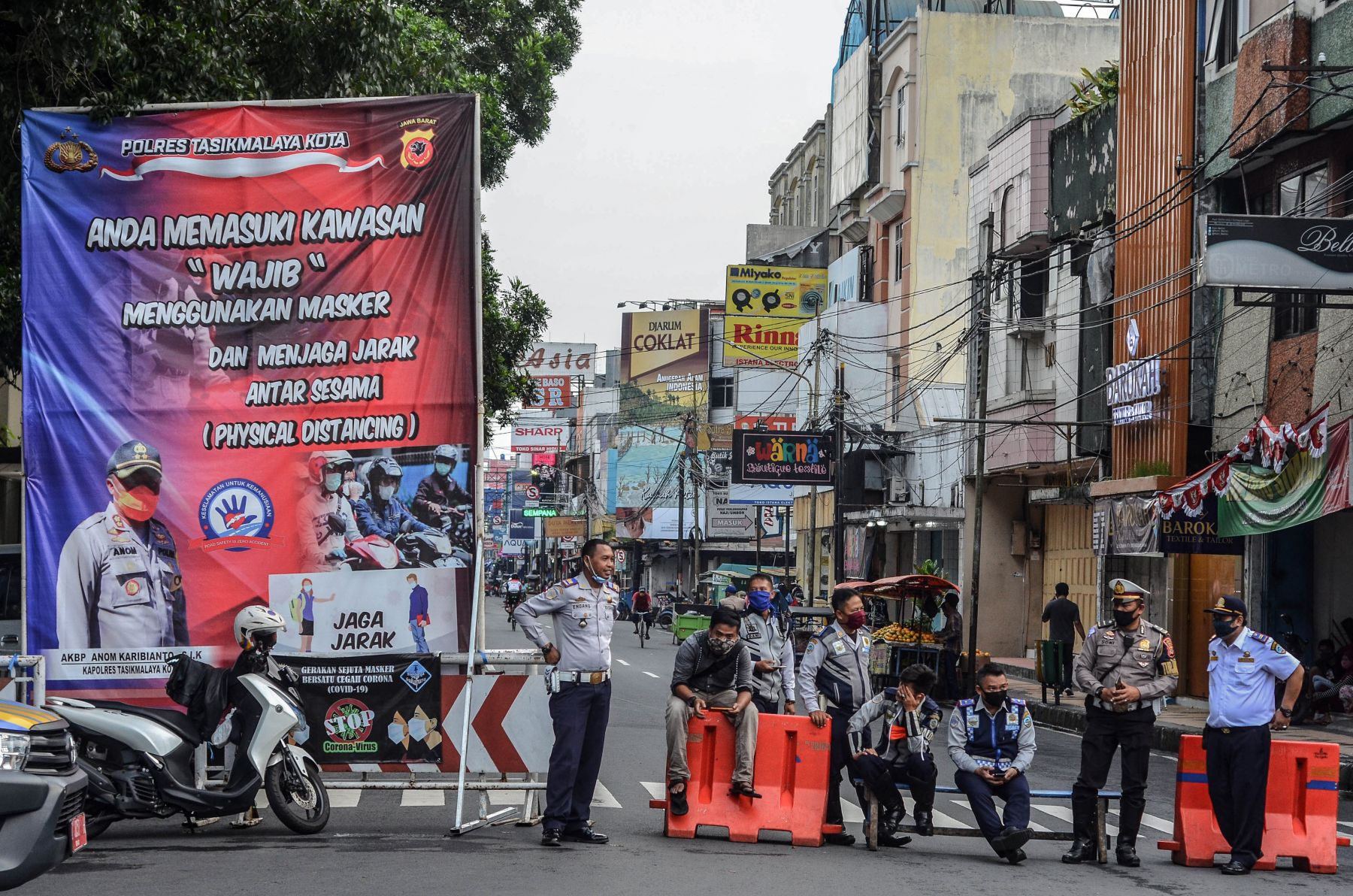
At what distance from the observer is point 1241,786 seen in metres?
10.7

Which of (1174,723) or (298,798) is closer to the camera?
(298,798)

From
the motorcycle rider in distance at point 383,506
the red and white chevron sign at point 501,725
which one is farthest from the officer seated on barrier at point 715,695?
the motorcycle rider in distance at point 383,506

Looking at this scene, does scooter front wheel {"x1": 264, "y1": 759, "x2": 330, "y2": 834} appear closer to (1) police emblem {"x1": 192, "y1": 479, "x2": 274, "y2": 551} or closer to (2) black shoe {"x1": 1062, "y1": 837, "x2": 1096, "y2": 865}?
(1) police emblem {"x1": 192, "y1": 479, "x2": 274, "y2": 551}

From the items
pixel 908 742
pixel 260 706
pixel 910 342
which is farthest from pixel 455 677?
pixel 910 342

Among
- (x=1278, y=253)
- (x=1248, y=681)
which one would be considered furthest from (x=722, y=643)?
(x=1278, y=253)

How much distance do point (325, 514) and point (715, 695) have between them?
118 inches

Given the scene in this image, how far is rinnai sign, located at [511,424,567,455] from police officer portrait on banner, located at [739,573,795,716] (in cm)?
8764

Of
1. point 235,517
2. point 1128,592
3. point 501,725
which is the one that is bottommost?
point 501,725

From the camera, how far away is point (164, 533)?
11.0 metres

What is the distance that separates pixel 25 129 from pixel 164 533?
2.98 m

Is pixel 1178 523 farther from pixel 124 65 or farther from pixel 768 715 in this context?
pixel 124 65

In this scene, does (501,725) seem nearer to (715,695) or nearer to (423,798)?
(715,695)

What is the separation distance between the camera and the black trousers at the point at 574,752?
409 inches

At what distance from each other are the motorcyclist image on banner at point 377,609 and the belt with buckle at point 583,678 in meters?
0.86
